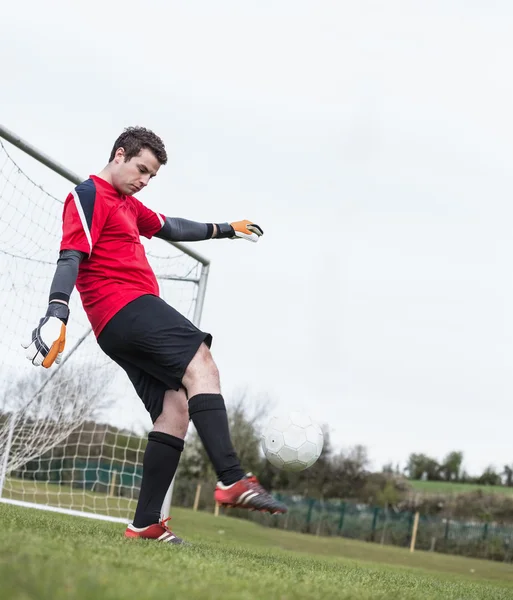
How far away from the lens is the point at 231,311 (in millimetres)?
16484

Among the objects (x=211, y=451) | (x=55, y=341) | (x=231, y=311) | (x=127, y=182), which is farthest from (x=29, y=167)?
(x=231, y=311)

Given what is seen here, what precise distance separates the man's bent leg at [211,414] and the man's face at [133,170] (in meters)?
0.92

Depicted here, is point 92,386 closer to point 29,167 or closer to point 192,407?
point 29,167

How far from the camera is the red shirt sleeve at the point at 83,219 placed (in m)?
3.73

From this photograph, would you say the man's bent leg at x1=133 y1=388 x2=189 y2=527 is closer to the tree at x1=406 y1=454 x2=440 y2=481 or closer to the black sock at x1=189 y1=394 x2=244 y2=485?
the black sock at x1=189 y1=394 x2=244 y2=485

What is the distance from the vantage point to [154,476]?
12.9 ft

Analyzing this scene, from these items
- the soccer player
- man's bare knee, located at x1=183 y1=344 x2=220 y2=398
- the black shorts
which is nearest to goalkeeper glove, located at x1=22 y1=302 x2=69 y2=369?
the soccer player

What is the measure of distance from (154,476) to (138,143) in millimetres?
1680

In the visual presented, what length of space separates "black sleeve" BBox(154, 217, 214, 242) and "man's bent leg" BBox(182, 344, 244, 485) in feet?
3.40

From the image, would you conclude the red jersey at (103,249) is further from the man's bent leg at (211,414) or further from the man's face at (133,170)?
the man's bent leg at (211,414)

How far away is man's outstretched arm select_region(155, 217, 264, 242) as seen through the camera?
181 inches

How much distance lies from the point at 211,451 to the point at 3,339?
13.3ft

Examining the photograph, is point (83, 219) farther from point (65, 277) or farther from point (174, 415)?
point (174, 415)

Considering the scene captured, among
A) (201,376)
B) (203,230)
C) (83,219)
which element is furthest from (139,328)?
(203,230)
